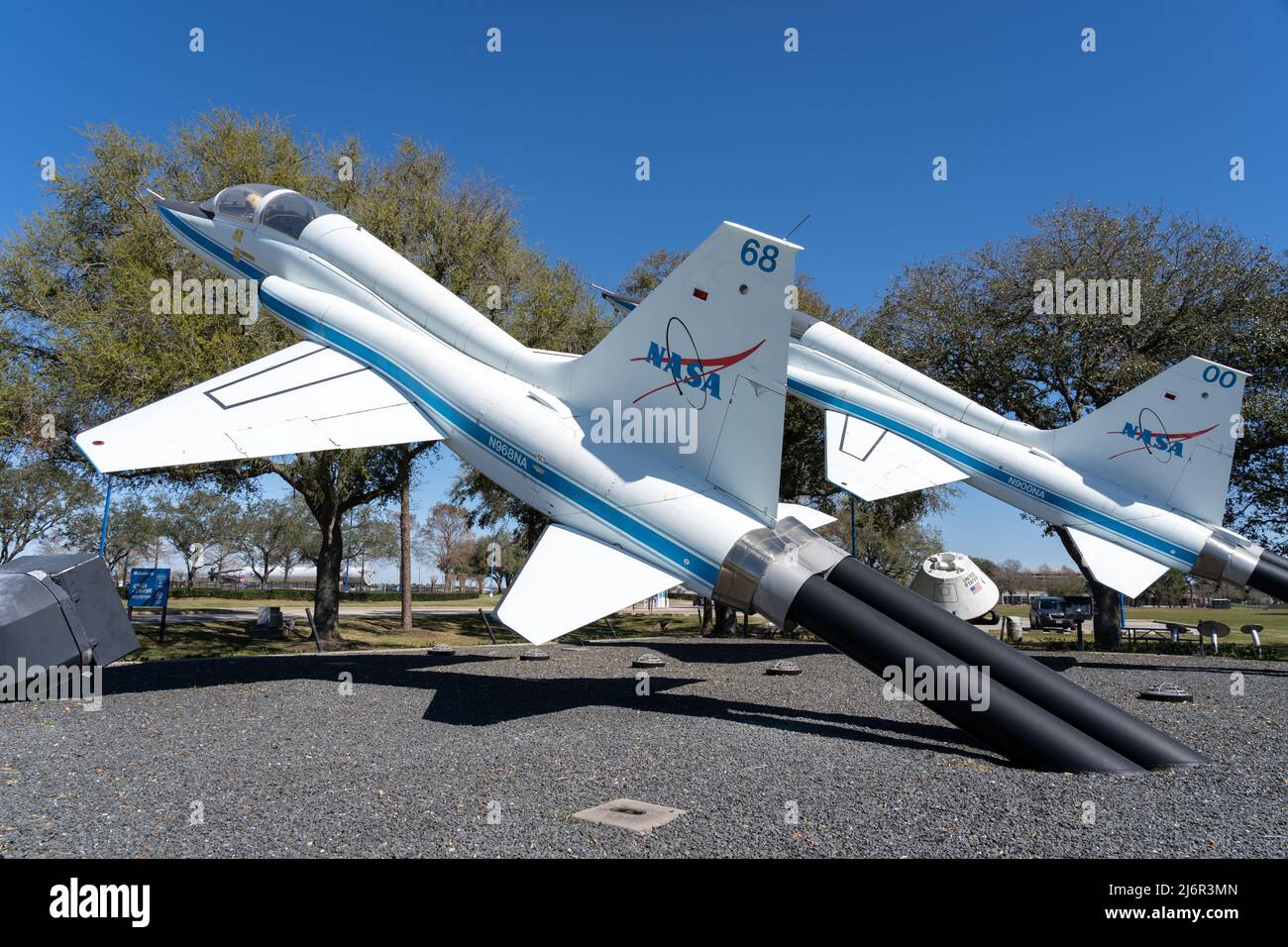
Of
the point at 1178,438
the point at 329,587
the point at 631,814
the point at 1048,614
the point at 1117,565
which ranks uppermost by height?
the point at 1178,438

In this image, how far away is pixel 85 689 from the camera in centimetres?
992

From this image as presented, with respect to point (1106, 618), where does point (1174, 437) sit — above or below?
above

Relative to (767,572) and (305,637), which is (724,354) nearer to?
(767,572)

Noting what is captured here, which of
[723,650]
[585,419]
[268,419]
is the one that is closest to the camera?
[585,419]

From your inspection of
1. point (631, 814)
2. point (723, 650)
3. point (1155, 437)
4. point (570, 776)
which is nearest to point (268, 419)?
point (570, 776)

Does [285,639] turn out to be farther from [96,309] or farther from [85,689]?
[85,689]

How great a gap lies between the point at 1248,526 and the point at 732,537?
22007 mm

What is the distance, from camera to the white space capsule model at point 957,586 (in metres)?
19.8

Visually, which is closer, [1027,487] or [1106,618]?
[1027,487]

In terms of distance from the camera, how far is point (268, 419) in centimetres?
1048

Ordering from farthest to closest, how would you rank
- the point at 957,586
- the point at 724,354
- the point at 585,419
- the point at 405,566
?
1. the point at 405,566
2. the point at 957,586
3. the point at 585,419
4. the point at 724,354

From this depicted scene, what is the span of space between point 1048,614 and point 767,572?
130 feet

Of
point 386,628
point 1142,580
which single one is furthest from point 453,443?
point 386,628
